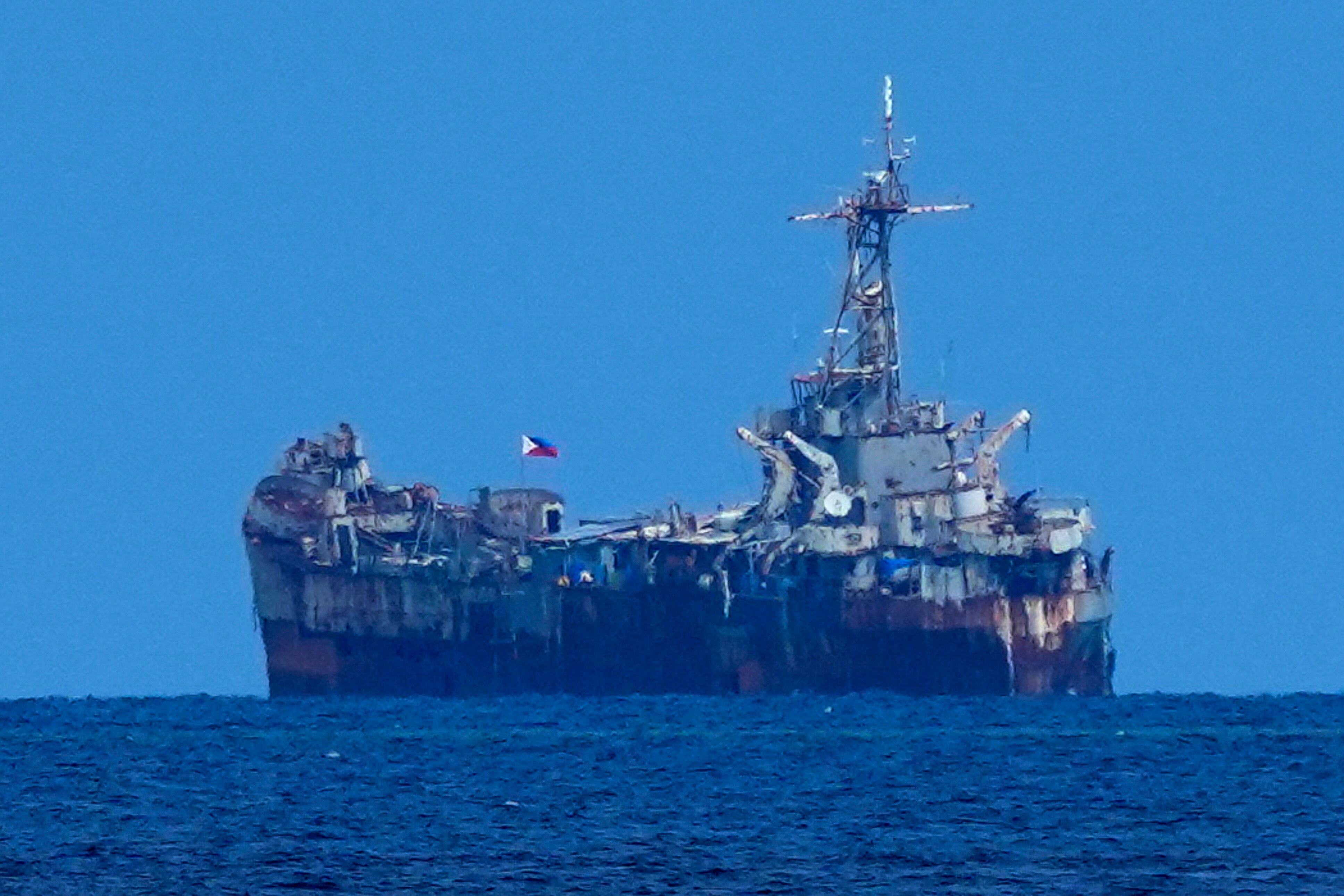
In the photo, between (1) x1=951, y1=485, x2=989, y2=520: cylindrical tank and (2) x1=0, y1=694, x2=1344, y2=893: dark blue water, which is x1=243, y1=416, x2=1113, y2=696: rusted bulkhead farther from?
(2) x1=0, y1=694, x2=1344, y2=893: dark blue water

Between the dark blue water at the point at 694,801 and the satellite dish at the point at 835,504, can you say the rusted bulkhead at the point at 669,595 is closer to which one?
the satellite dish at the point at 835,504

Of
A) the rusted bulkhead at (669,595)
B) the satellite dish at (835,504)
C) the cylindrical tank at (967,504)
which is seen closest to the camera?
the rusted bulkhead at (669,595)

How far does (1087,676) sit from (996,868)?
152ft

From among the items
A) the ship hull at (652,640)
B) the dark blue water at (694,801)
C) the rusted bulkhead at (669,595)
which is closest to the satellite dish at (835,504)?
the rusted bulkhead at (669,595)

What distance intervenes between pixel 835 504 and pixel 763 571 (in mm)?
2832

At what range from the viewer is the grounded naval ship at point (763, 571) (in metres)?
105

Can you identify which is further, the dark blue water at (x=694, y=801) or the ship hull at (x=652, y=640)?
the ship hull at (x=652, y=640)

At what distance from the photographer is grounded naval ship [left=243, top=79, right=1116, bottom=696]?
105000 millimetres

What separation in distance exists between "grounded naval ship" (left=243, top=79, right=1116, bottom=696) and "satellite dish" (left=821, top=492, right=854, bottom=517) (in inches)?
3.8

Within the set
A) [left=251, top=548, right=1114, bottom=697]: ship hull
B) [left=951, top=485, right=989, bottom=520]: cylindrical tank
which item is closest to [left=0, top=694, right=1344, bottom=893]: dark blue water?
[left=251, top=548, right=1114, bottom=697]: ship hull

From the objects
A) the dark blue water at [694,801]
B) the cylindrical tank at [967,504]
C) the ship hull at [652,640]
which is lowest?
the dark blue water at [694,801]

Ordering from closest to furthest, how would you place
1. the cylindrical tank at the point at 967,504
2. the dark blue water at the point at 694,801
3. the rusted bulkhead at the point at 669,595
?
the dark blue water at the point at 694,801
the rusted bulkhead at the point at 669,595
the cylindrical tank at the point at 967,504

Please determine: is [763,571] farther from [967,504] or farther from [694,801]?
[694,801]

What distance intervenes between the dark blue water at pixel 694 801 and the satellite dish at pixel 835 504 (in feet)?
17.8
